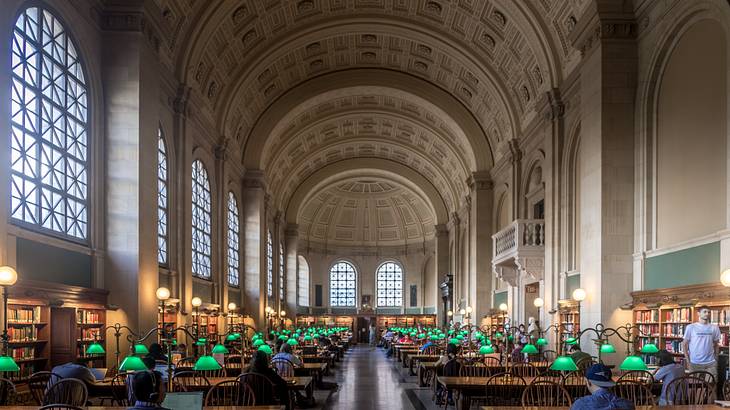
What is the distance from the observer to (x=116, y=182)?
48.7ft

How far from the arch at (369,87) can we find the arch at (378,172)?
11.9 meters

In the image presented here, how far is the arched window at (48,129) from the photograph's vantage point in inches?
460

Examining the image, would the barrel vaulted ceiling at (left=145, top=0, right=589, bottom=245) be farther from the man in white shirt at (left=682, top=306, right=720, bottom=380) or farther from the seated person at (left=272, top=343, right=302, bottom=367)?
the man in white shirt at (left=682, top=306, right=720, bottom=380)

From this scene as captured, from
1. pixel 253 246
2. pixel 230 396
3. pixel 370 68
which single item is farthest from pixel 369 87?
pixel 230 396

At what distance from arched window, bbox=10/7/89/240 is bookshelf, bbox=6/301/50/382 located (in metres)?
1.39

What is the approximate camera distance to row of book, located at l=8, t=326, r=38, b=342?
10.9 meters

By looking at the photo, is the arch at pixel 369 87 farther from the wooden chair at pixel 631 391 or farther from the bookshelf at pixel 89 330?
the wooden chair at pixel 631 391

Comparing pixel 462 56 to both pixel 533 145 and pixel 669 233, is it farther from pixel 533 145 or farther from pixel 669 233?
pixel 669 233

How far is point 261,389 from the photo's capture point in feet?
33.6

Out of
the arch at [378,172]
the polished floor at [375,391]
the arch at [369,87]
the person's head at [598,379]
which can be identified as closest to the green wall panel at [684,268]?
the polished floor at [375,391]

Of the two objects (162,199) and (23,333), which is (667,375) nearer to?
(23,333)

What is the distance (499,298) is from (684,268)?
54.0 feet

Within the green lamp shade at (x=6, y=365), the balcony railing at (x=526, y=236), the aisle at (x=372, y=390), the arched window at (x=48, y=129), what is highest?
the arched window at (x=48, y=129)

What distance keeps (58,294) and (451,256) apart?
1266 inches
